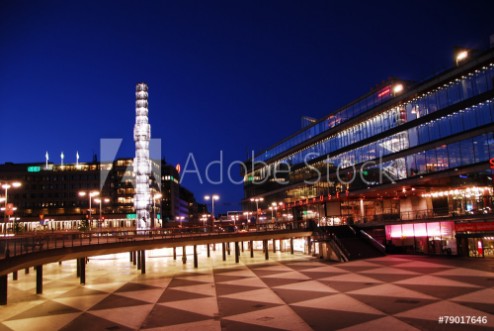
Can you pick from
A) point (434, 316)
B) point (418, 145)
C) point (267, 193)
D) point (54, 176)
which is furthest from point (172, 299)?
point (54, 176)

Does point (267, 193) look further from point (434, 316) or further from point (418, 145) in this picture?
point (434, 316)

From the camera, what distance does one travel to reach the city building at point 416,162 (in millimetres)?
50344

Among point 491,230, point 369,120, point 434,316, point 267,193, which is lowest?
point 434,316

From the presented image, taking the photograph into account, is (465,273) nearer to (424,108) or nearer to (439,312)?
(439,312)

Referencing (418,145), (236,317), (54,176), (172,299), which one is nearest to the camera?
(236,317)

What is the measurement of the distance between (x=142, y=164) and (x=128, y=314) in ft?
214

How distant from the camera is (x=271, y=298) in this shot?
32.4m

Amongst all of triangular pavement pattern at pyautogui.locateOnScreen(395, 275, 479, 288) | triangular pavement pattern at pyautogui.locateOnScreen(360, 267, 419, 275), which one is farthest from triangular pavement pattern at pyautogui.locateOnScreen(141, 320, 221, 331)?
triangular pavement pattern at pyautogui.locateOnScreen(360, 267, 419, 275)

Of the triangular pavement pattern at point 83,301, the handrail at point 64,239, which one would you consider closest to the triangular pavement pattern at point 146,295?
the triangular pavement pattern at point 83,301

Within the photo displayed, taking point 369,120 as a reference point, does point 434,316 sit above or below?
below

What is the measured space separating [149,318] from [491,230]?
36027 millimetres

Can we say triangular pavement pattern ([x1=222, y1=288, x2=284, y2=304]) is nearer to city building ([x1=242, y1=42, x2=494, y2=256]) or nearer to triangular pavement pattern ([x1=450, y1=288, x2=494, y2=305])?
triangular pavement pattern ([x1=450, y1=288, x2=494, y2=305])

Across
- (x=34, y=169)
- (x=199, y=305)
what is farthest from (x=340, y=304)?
(x=34, y=169)

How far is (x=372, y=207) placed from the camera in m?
77.8
